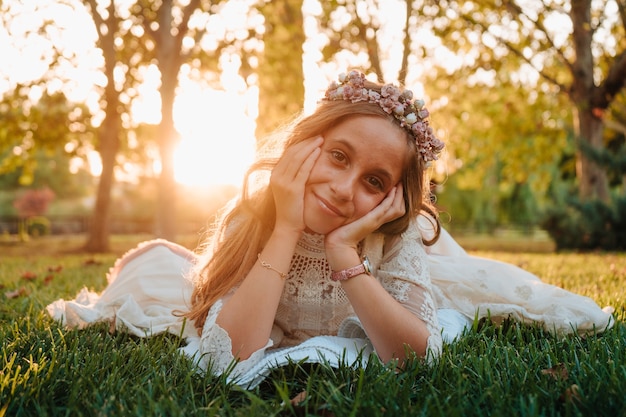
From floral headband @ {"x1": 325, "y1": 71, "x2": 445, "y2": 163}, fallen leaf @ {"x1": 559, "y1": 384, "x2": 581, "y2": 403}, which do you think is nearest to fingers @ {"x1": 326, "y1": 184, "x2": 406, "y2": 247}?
floral headband @ {"x1": 325, "y1": 71, "x2": 445, "y2": 163}

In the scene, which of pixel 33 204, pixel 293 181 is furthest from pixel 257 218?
pixel 33 204

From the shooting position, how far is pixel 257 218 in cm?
263

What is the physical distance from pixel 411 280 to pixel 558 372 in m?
0.70

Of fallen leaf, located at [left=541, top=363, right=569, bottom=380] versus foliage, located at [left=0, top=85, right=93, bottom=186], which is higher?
foliage, located at [left=0, top=85, right=93, bottom=186]

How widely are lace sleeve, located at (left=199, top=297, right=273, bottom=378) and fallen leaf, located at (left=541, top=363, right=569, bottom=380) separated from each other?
108 cm

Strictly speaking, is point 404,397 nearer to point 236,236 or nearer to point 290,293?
point 290,293

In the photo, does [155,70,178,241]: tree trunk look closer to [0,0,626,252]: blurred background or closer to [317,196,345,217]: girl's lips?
[0,0,626,252]: blurred background

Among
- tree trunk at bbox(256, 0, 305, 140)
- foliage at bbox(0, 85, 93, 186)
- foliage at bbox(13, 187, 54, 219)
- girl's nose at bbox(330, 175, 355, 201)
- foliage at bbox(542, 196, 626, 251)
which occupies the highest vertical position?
tree trunk at bbox(256, 0, 305, 140)

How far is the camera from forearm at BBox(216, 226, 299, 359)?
86.2 inches

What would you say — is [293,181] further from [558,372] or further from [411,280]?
[558,372]

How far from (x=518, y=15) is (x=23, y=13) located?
11.1 meters

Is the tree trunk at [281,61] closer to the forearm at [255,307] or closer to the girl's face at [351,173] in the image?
the girl's face at [351,173]

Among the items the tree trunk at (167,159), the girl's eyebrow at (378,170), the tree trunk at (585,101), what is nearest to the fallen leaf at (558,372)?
the girl's eyebrow at (378,170)

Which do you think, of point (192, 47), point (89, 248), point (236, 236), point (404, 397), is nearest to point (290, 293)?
point (236, 236)
